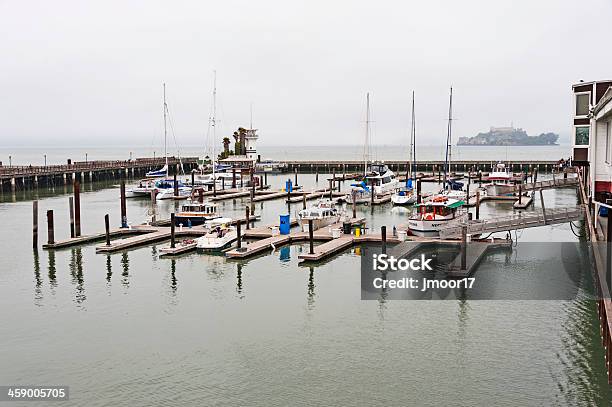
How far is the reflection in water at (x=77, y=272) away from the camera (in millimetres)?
32656

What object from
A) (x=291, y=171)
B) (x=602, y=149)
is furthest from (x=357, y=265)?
(x=291, y=171)

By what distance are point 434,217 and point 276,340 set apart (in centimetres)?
2165

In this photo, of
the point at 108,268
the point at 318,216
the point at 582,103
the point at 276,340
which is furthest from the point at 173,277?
the point at 582,103

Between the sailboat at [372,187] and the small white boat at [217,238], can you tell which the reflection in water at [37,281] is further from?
the sailboat at [372,187]

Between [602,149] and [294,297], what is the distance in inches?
717

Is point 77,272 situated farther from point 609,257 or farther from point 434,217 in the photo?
point 609,257

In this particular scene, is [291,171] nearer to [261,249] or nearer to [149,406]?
[261,249]

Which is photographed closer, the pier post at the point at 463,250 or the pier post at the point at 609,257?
the pier post at the point at 609,257

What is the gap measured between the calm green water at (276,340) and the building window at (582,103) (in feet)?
49.2

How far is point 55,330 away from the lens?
27438 mm

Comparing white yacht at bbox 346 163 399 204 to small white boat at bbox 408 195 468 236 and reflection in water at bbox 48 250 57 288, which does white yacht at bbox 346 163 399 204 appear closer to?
small white boat at bbox 408 195 468 236

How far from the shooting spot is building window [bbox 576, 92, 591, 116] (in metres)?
47.9

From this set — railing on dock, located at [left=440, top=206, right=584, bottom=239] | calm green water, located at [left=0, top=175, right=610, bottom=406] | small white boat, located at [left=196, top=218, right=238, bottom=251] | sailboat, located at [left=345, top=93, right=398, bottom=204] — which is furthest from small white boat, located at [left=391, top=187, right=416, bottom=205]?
calm green water, located at [left=0, top=175, right=610, bottom=406]

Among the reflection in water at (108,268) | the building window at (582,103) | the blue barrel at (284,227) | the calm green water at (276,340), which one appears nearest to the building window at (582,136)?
the building window at (582,103)
